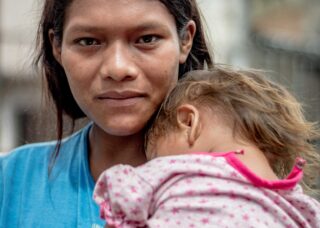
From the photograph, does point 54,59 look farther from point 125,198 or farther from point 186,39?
point 125,198

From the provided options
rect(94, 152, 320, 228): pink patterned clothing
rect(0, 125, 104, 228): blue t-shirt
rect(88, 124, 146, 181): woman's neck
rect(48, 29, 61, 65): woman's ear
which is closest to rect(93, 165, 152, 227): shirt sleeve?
rect(94, 152, 320, 228): pink patterned clothing

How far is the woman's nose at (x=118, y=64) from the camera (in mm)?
2406

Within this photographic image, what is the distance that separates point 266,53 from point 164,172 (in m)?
8.44

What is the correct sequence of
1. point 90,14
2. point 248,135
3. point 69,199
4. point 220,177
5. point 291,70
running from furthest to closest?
point 291,70 < point 69,199 < point 90,14 < point 248,135 < point 220,177


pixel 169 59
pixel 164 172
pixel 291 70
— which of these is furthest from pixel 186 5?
pixel 291 70

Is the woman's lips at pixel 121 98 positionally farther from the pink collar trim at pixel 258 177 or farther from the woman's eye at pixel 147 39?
the pink collar trim at pixel 258 177

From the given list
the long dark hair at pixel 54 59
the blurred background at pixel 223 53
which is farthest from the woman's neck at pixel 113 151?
the blurred background at pixel 223 53

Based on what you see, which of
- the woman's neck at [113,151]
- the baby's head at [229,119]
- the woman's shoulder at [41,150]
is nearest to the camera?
the baby's head at [229,119]

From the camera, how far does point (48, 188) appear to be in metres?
2.71

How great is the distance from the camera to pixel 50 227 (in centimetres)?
260

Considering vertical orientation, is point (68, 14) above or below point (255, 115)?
above

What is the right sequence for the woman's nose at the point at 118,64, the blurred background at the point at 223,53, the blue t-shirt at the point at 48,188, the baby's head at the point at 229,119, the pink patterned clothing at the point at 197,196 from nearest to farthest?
the pink patterned clothing at the point at 197,196
the baby's head at the point at 229,119
the woman's nose at the point at 118,64
the blue t-shirt at the point at 48,188
the blurred background at the point at 223,53

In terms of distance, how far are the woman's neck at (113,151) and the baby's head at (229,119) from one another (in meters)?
0.24

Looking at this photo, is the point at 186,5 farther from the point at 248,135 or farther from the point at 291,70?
the point at 291,70
